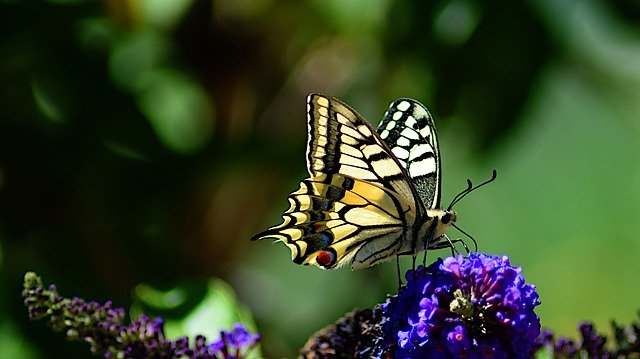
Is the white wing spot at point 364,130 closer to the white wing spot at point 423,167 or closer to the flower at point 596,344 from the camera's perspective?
the white wing spot at point 423,167

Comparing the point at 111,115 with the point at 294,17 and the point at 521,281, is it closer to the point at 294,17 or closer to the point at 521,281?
the point at 294,17

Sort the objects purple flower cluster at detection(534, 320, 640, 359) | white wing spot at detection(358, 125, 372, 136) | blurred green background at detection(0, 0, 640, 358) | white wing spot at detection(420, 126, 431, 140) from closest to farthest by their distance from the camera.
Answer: purple flower cluster at detection(534, 320, 640, 359) < white wing spot at detection(358, 125, 372, 136) < white wing spot at detection(420, 126, 431, 140) < blurred green background at detection(0, 0, 640, 358)

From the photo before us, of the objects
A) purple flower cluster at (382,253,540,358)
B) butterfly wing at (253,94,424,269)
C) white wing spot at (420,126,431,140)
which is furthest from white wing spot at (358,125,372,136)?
purple flower cluster at (382,253,540,358)

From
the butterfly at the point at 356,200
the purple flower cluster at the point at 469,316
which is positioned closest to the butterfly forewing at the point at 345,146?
the butterfly at the point at 356,200

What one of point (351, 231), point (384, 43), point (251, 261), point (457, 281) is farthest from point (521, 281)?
point (251, 261)

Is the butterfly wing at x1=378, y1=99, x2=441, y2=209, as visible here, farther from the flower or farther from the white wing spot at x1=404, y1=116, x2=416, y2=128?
the flower

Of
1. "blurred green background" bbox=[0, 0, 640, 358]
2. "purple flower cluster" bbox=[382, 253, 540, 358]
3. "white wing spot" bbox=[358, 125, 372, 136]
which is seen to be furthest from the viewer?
"blurred green background" bbox=[0, 0, 640, 358]
